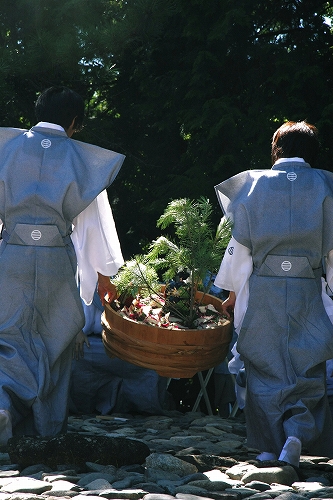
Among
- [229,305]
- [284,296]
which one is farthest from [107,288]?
[284,296]

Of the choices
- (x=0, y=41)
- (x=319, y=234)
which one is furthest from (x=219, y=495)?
(x=0, y=41)

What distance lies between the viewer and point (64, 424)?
4477 millimetres

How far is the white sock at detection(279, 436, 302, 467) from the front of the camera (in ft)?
13.2

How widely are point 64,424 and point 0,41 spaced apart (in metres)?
3.91

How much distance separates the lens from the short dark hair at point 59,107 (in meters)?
4.51

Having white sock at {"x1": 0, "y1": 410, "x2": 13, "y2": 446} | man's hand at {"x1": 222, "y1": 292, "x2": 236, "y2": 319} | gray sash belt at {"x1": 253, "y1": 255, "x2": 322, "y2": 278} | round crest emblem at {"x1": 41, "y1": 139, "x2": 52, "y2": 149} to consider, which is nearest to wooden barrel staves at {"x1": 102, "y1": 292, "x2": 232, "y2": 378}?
man's hand at {"x1": 222, "y1": 292, "x2": 236, "y2": 319}

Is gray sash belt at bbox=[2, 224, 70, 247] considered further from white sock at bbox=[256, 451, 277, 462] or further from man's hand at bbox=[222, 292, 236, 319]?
white sock at bbox=[256, 451, 277, 462]

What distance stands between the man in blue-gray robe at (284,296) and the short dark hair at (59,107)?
1.02 metres

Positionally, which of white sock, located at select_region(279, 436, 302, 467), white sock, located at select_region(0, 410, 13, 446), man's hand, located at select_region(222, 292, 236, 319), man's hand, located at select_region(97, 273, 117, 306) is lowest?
white sock, located at select_region(279, 436, 302, 467)

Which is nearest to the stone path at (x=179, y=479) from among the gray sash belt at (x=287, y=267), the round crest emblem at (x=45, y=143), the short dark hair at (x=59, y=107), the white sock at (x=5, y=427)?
the white sock at (x=5, y=427)

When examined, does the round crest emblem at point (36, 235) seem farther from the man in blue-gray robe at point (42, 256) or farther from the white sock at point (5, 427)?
the white sock at point (5, 427)

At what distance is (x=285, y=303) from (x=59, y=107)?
1584 mm

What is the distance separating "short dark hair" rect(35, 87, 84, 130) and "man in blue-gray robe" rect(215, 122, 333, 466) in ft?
3.35

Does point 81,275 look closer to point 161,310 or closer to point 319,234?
point 161,310
